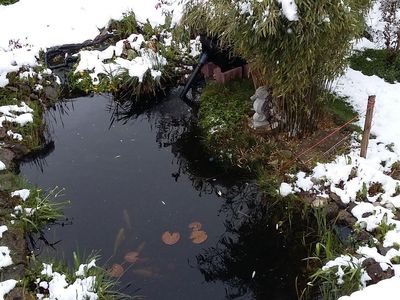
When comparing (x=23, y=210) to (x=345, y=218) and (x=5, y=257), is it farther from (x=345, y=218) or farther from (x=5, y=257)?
(x=345, y=218)

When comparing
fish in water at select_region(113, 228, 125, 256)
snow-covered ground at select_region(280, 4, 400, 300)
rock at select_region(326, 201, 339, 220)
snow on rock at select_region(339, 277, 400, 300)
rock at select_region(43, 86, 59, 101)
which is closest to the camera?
snow on rock at select_region(339, 277, 400, 300)

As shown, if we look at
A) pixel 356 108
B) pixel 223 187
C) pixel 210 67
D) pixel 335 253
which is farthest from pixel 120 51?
pixel 335 253

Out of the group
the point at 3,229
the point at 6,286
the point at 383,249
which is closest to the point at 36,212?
the point at 3,229

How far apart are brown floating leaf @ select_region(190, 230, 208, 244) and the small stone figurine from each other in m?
1.45

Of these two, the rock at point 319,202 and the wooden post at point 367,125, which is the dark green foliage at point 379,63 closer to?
the wooden post at point 367,125

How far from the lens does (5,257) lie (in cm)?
371

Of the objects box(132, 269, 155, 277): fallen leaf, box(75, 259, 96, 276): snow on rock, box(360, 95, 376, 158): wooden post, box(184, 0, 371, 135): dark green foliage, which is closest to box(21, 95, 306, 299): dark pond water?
box(132, 269, 155, 277): fallen leaf

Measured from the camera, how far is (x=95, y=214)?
4426 millimetres

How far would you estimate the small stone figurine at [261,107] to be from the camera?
4.86 metres

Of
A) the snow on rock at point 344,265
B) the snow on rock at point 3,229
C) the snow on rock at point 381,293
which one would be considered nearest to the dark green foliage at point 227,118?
the snow on rock at point 344,265

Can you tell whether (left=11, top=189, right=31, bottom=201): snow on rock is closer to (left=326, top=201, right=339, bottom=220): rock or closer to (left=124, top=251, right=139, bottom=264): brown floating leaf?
(left=124, top=251, right=139, bottom=264): brown floating leaf

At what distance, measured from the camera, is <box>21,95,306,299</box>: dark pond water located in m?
3.84

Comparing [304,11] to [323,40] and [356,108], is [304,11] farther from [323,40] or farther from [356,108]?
[356,108]

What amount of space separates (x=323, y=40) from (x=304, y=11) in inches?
14.8
